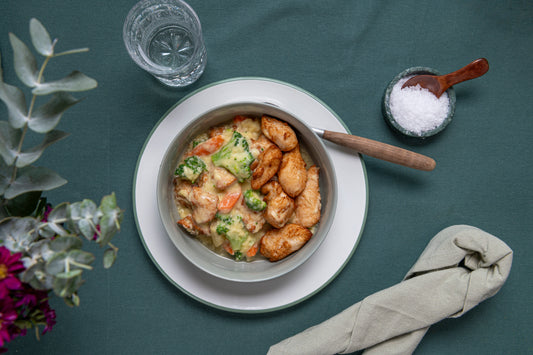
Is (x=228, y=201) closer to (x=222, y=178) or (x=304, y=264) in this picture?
(x=222, y=178)

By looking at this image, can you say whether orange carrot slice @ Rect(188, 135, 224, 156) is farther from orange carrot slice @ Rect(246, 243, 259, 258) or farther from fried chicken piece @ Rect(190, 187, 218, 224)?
orange carrot slice @ Rect(246, 243, 259, 258)

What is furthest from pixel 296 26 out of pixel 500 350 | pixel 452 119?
pixel 500 350

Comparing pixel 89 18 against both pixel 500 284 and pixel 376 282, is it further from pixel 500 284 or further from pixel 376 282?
pixel 500 284

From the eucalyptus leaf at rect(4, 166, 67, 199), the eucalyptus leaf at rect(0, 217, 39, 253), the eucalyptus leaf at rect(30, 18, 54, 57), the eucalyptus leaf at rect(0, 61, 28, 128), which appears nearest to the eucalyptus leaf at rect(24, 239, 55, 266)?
the eucalyptus leaf at rect(0, 217, 39, 253)

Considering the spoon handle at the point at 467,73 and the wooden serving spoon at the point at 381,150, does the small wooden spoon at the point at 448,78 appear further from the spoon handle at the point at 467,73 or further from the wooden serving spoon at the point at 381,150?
the wooden serving spoon at the point at 381,150

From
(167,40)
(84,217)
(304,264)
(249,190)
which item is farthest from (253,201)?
(167,40)
